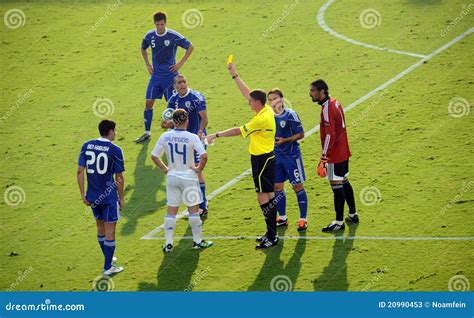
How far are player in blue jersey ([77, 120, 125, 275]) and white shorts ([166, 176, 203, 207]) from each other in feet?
2.92

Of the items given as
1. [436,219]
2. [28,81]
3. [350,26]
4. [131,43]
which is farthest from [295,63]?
[436,219]

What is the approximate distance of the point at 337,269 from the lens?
13.8m

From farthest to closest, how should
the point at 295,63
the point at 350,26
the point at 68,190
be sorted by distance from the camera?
the point at 350,26
the point at 295,63
the point at 68,190

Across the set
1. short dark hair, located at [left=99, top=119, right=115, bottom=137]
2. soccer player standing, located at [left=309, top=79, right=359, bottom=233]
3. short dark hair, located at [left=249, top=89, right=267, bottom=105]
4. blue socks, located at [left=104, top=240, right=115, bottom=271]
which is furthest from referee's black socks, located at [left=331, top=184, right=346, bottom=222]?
short dark hair, located at [left=99, top=119, right=115, bottom=137]

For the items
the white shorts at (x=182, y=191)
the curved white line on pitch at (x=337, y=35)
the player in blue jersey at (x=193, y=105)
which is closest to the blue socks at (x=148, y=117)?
the player in blue jersey at (x=193, y=105)

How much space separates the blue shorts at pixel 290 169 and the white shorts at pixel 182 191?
162cm

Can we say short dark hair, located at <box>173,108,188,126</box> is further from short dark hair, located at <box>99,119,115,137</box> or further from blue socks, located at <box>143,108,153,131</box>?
blue socks, located at <box>143,108,153,131</box>

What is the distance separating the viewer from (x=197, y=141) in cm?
1405

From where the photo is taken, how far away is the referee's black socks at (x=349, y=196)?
15.0 m

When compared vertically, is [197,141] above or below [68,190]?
below

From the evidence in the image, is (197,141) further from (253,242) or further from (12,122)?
(12,122)

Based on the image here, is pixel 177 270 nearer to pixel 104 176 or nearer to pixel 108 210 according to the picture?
pixel 108 210

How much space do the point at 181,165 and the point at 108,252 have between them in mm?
1795

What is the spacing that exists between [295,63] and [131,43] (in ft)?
17.1
